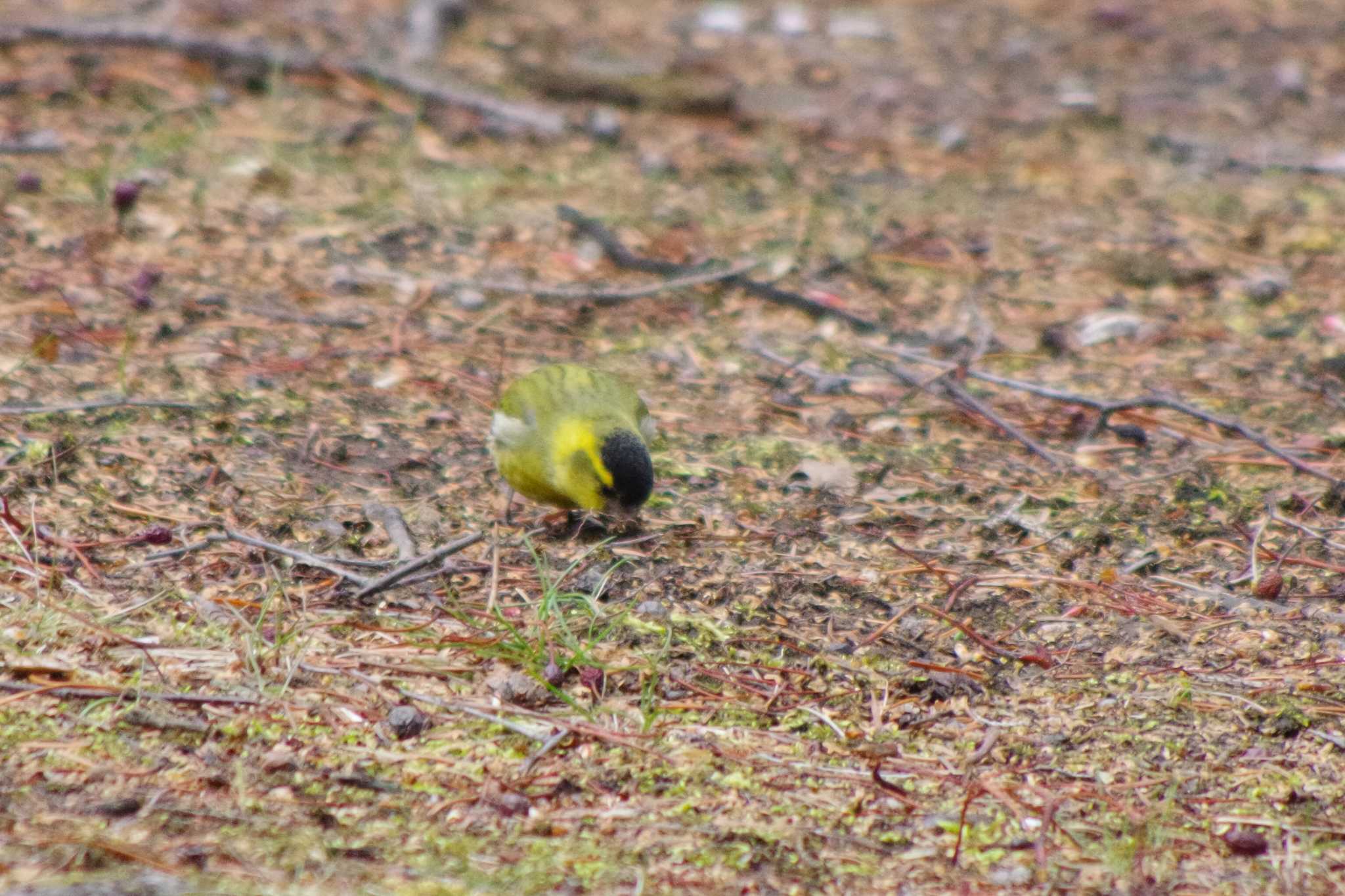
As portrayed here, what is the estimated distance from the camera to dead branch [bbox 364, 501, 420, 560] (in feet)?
14.0

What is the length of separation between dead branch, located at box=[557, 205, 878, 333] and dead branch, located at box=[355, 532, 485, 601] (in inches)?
108

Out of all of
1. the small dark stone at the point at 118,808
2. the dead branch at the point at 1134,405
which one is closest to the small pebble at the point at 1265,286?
the dead branch at the point at 1134,405

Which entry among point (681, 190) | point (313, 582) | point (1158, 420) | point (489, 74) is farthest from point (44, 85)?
point (1158, 420)

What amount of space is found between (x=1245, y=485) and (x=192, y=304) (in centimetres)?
403

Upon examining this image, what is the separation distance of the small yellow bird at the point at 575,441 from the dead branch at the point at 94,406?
1.07 m

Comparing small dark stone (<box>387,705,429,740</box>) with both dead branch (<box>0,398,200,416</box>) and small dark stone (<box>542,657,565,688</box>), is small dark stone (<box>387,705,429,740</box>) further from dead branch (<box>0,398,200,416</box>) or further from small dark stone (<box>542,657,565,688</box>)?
dead branch (<box>0,398,200,416</box>)

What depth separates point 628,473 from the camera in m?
4.37

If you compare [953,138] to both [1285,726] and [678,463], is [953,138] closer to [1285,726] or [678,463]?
[678,463]

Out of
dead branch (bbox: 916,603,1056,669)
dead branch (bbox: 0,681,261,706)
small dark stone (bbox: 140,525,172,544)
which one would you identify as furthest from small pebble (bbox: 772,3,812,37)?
dead branch (bbox: 0,681,261,706)

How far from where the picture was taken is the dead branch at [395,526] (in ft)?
14.0

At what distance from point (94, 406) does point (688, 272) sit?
2713 mm

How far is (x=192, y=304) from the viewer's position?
5.90 m

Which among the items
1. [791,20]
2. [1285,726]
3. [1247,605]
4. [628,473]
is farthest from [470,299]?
[791,20]

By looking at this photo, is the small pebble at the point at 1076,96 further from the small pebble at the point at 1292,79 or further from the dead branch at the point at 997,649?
the dead branch at the point at 997,649
